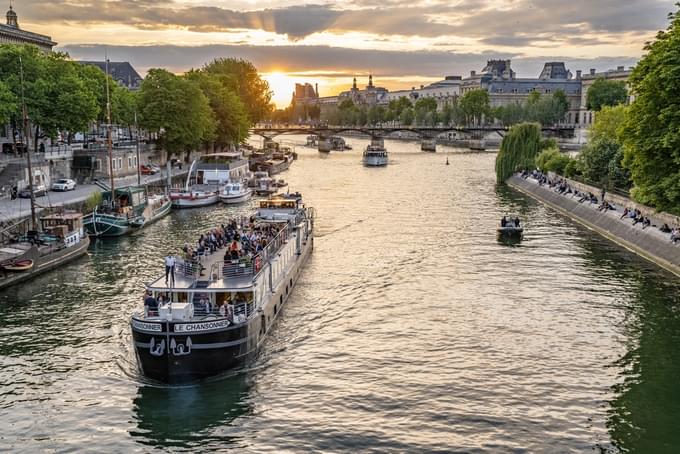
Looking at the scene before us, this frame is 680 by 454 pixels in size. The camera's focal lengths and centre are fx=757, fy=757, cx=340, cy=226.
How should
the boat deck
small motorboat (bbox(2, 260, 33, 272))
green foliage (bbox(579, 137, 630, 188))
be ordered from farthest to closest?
1. green foliage (bbox(579, 137, 630, 188))
2. small motorboat (bbox(2, 260, 33, 272))
3. the boat deck

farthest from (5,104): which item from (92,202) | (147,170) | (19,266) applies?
(147,170)

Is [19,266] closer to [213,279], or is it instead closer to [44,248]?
[44,248]

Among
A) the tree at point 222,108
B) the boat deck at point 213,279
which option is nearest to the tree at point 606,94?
the tree at point 222,108

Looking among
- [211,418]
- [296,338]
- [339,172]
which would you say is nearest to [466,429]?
[211,418]

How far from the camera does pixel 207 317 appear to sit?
1081 inches

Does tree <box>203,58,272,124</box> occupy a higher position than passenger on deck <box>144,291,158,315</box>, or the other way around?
tree <box>203,58,272,124</box>

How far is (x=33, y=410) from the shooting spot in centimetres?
2545

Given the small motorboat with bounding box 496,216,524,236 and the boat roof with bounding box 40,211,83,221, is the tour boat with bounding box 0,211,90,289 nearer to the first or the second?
the boat roof with bounding box 40,211,83,221

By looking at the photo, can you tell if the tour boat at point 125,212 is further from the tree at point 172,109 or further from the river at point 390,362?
the tree at point 172,109

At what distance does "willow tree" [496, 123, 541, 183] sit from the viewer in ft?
337

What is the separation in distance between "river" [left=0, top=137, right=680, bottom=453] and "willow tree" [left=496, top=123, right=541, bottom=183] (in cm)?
4975

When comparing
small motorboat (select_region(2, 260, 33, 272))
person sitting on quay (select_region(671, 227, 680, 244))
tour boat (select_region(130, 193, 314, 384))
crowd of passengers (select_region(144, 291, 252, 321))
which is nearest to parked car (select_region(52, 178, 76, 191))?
small motorboat (select_region(2, 260, 33, 272))

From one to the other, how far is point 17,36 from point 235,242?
101830 millimetres

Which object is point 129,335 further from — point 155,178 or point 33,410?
point 155,178
